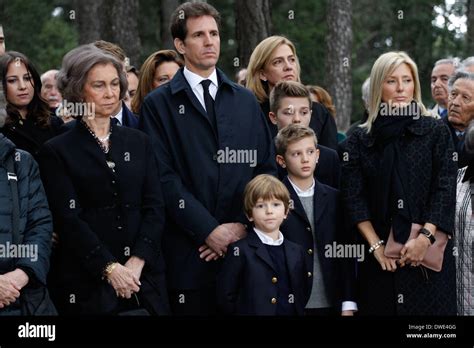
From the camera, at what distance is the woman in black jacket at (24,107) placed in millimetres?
7668

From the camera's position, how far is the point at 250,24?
1430cm

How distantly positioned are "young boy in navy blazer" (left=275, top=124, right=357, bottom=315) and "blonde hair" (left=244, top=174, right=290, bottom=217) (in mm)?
309

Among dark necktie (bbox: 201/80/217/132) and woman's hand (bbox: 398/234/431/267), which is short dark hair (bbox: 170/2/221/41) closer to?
dark necktie (bbox: 201/80/217/132)

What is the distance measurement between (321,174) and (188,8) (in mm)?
1608

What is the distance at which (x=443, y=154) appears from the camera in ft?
24.1

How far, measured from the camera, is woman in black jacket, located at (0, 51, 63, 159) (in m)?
7.67

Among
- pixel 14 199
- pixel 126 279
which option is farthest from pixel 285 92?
pixel 14 199

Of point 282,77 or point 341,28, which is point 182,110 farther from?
point 341,28

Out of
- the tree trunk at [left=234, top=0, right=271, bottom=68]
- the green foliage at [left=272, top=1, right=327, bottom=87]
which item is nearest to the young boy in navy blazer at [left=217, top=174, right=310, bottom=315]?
the tree trunk at [left=234, top=0, right=271, bottom=68]

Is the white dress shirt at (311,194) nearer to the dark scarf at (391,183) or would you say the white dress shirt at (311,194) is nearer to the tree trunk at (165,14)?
the dark scarf at (391,183)

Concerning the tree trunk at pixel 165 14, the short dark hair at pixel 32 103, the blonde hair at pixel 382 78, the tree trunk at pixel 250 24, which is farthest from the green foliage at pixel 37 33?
the blonde hair at pixel 382 78

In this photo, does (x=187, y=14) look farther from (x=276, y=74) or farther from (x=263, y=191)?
(x=263, y=191)

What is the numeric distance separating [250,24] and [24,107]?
681cm

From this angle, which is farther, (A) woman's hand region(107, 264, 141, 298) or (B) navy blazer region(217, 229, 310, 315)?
(B) navy blazer region(217, 229, 310, 315)
